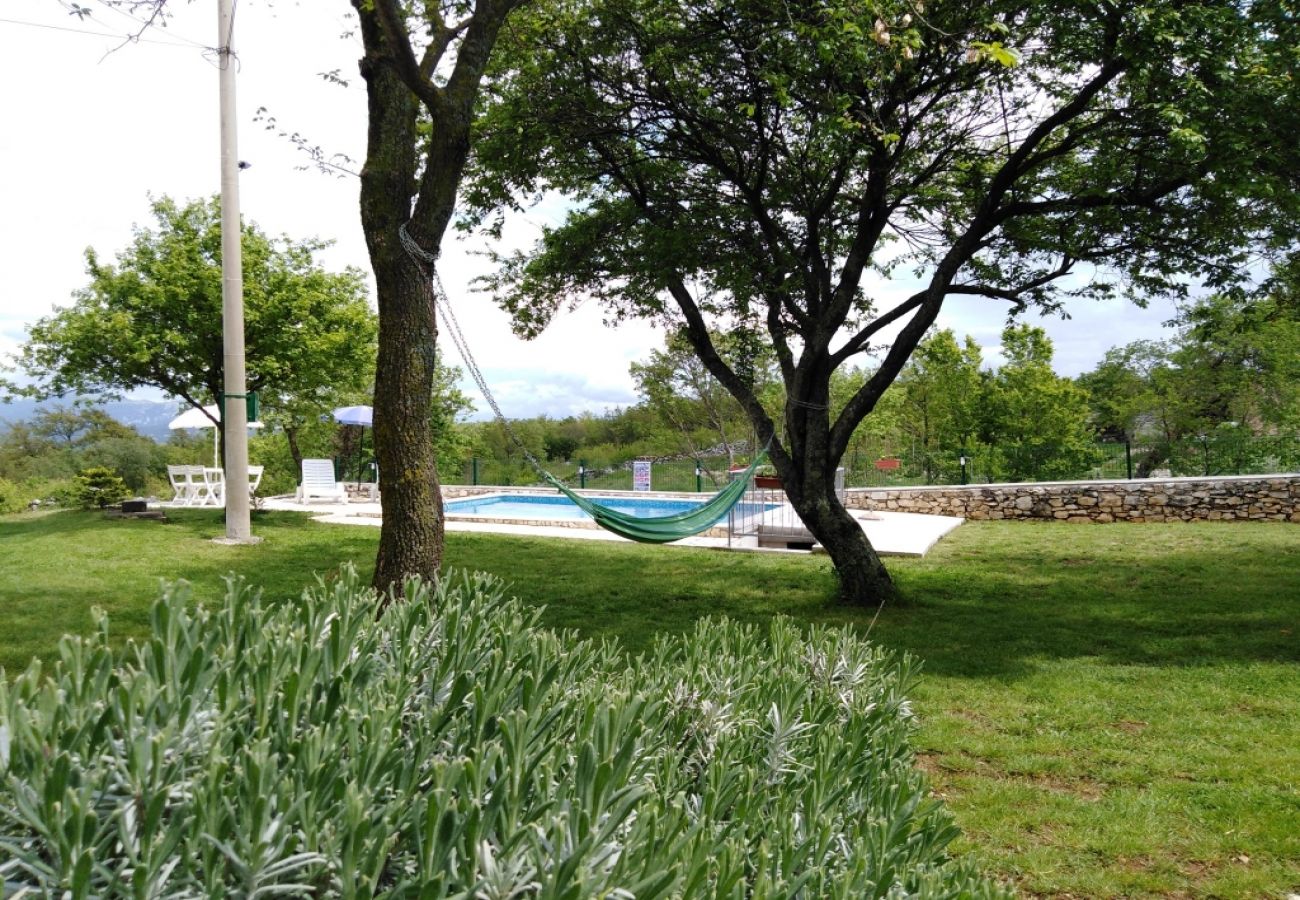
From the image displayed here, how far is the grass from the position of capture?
2.75m

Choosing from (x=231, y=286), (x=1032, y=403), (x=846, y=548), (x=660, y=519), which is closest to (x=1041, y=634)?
(x=846, y=548)

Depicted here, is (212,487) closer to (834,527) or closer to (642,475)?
(642,475)

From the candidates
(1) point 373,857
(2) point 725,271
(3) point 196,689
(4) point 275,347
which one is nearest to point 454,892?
(1) point 373,857

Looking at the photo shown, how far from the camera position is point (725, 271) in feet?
20.8

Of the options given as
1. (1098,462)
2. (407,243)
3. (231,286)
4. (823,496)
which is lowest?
(823,496)

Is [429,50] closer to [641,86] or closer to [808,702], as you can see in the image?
[641,86]

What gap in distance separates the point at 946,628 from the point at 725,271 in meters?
3.01

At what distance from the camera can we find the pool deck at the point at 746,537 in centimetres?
927

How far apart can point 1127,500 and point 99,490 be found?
14710 mm

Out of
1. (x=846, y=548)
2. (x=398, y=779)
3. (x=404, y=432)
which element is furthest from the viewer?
(x=846, y=548)

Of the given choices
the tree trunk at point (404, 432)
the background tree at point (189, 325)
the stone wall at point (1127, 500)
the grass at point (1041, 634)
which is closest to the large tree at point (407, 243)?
the tree trunk at point (404, 432)

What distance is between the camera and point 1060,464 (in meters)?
13.6

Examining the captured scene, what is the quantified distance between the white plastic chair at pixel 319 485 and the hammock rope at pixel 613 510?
28.4 feet

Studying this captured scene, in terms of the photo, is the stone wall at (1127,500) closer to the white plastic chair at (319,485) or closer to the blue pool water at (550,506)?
the blue pool water at (550,506)
